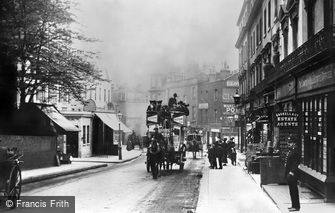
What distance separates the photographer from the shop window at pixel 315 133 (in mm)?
11234

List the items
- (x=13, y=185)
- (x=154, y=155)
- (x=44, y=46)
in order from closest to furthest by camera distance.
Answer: (x=13, y=185) → (x=154, y=155) → (x=44, y=46)

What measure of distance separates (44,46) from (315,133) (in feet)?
38.0

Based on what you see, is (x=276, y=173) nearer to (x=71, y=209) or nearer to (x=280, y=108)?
(x=280, y=108)

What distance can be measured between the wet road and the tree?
Answer: 5.49m

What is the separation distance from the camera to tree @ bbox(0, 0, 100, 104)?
61.8 ft

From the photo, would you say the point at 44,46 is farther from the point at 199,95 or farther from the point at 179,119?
the point at 199,95

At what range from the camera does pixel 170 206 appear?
408 inches

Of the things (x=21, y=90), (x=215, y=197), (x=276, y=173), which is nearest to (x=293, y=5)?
(x=276, y=173)

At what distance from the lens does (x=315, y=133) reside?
1226 cm

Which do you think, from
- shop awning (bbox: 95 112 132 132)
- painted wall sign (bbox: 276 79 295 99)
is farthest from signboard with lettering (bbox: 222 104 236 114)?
painted wall sign (bbox: 276 79 295 99)

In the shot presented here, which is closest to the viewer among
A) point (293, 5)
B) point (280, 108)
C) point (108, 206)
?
point (108, 206)

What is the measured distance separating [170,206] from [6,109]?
12.6m

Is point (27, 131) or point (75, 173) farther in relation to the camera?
point (27, 131)

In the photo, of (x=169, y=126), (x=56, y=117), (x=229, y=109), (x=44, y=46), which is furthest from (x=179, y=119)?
(x=229, y=109)
